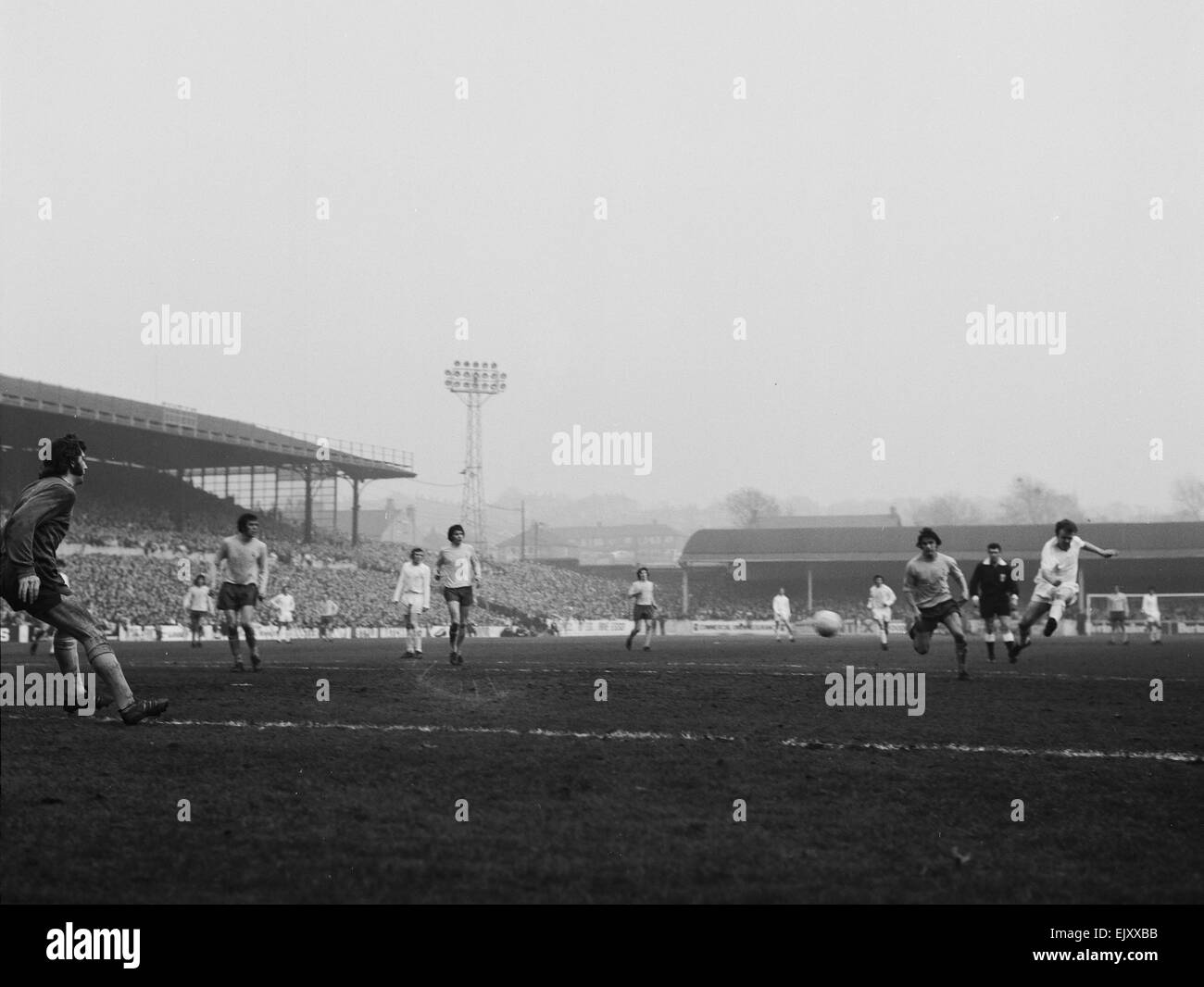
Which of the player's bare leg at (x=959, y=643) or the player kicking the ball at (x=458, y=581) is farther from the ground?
the player kicking the ball at (x=458, y=581)

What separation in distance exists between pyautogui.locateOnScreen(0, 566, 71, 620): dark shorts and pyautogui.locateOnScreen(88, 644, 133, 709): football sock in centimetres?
48

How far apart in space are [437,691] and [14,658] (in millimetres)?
15586

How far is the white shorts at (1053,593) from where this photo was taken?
1756 cm

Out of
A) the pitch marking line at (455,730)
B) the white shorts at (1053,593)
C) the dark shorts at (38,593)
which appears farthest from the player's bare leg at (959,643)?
the dark shorts at (38,593)

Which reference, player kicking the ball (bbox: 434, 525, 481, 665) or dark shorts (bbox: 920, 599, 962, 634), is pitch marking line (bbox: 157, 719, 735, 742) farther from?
player kicking the ball (bbox: 434, 525, 481, 665)

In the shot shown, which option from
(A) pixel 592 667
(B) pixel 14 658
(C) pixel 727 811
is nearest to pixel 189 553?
(B) pixel 14 658

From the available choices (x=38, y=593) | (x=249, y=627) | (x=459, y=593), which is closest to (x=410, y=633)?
(x=459, y=593)

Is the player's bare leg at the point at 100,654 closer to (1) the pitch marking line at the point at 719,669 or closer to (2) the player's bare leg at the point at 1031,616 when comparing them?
(1) the pitch marking line at the point at 719,669

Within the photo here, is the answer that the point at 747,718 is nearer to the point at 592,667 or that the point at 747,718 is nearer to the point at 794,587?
the point at 592,667

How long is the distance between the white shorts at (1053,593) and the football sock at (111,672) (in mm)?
12657

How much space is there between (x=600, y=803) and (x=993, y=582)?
55.7 ft

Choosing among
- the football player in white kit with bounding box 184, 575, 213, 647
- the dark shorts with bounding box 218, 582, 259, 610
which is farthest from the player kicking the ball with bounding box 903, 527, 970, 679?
the football player in white kit with bounding box 184, 575, 213, 647
